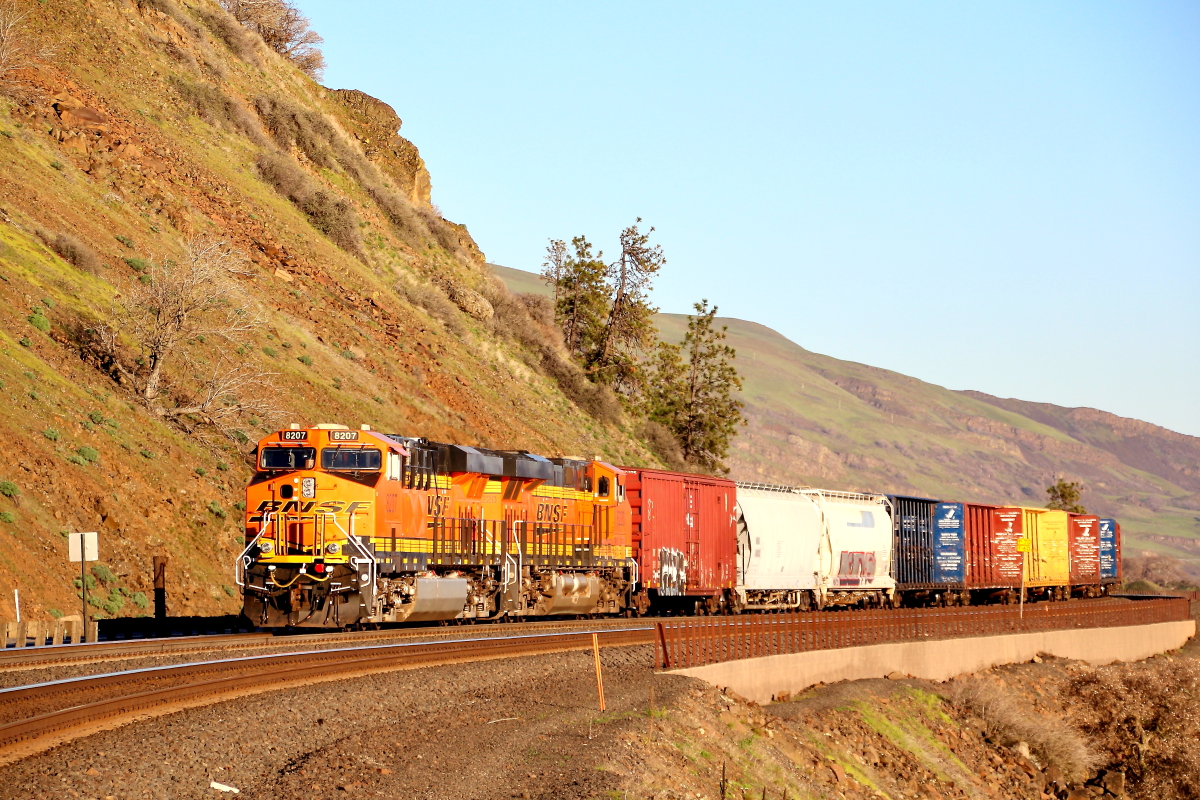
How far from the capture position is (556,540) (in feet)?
96.6

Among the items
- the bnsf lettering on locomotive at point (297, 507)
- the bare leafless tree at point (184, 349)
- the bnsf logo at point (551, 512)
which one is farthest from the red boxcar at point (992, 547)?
the bnsf lettering on locomotive at point (297, 507)

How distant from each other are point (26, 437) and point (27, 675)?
16.2 m

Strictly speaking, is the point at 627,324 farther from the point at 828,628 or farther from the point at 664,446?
the point at 828,628

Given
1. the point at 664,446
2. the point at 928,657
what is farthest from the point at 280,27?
the point at 928,657

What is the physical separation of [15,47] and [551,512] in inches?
1271

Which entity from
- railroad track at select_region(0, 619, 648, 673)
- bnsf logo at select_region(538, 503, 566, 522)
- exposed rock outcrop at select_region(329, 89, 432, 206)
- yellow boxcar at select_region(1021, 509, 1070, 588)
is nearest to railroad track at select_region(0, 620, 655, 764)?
railroad track at select_region(0, 619, 648, 673)

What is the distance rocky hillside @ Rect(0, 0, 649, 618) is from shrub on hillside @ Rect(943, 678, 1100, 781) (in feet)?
63.0

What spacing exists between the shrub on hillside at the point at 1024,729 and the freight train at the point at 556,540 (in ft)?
28.2

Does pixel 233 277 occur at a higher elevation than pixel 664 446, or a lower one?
higher

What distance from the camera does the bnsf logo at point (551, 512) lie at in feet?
95.6

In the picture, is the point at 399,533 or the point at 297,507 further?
the point at 399,533

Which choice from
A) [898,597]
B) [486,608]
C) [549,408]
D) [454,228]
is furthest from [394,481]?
[454,228]

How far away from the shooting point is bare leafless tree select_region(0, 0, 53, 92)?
4472cm

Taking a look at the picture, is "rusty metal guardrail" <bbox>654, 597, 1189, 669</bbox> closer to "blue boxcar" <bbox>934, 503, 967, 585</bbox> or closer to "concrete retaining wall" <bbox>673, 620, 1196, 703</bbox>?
"concrete retaining wall" <bbox>673, 620, 1196, 703</bbox>
